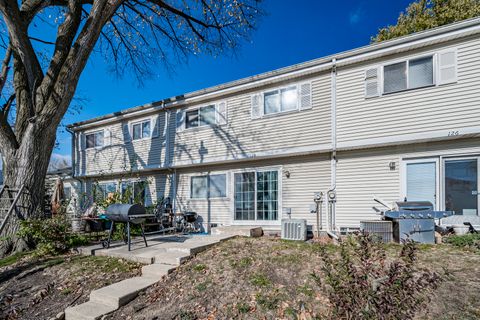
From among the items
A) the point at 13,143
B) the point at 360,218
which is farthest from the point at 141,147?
the point at 360,218

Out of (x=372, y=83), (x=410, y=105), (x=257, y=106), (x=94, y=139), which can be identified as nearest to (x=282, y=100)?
(x=257, y=106)

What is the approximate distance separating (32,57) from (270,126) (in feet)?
25.6

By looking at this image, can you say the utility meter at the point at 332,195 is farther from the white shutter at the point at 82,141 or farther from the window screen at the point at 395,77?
the white shutter at the point at 82,141

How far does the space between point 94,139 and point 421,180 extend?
48.8 feet

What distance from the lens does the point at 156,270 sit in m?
5.45

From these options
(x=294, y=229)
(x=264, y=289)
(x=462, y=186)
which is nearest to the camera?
(x=264, y=289)

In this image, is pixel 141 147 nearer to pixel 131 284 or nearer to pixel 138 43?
pixel 138 43

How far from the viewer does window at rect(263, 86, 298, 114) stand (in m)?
9.52

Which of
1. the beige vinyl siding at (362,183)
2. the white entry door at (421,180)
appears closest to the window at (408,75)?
the beige vinyl siding at (362,183)

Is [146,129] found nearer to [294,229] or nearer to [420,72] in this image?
[294,229]

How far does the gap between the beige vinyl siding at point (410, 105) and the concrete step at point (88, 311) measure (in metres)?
7.22

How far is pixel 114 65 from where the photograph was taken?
43.3 feet

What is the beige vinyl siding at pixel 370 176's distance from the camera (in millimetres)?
7516

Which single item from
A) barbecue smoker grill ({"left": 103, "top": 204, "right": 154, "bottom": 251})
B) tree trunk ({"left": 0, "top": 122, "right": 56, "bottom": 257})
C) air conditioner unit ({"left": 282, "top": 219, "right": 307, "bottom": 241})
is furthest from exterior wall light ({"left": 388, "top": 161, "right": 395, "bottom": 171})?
tree trunk ({"left": 0, "top": 122, "right": 56, "bottom": 257})
